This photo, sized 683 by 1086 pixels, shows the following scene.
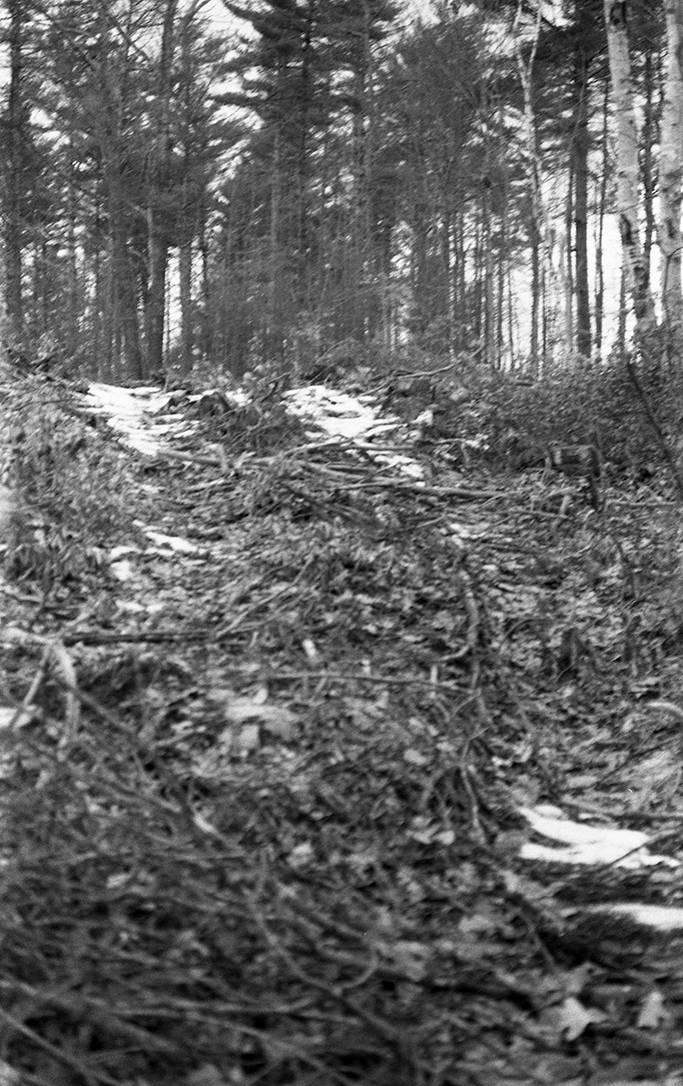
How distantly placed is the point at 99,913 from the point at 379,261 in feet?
63.2

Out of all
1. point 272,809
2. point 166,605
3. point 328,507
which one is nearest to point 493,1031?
point 272,809

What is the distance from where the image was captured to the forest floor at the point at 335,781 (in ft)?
7.55

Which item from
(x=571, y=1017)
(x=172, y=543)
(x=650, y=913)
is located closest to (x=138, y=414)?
(x=172, y=543)

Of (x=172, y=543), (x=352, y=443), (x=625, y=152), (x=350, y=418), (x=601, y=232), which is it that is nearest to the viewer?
(x=172, y=543)

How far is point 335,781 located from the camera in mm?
3414

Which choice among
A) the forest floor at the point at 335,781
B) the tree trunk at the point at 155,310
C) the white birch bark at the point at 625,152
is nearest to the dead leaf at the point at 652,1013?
the forest floor at the point at 335,781

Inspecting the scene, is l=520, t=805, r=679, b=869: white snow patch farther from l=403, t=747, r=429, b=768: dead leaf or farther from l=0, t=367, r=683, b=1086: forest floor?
l=403, t=747, r=429, b=768: dead leaf

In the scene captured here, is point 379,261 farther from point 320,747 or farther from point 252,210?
point 320,747

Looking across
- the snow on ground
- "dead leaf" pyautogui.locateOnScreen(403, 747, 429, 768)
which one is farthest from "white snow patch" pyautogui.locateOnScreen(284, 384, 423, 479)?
"dead leaf" pyautogui.locateOnScreen(403, 747, 429, 768)

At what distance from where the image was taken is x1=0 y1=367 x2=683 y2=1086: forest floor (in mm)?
2303

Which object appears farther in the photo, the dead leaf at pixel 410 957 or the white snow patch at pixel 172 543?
the white snow patch at pixel 172 543

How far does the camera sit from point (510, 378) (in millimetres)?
9148

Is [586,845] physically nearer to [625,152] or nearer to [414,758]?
[414,758]

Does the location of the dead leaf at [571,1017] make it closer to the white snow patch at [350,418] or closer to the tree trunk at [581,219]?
the white snow patch at [350,418]
